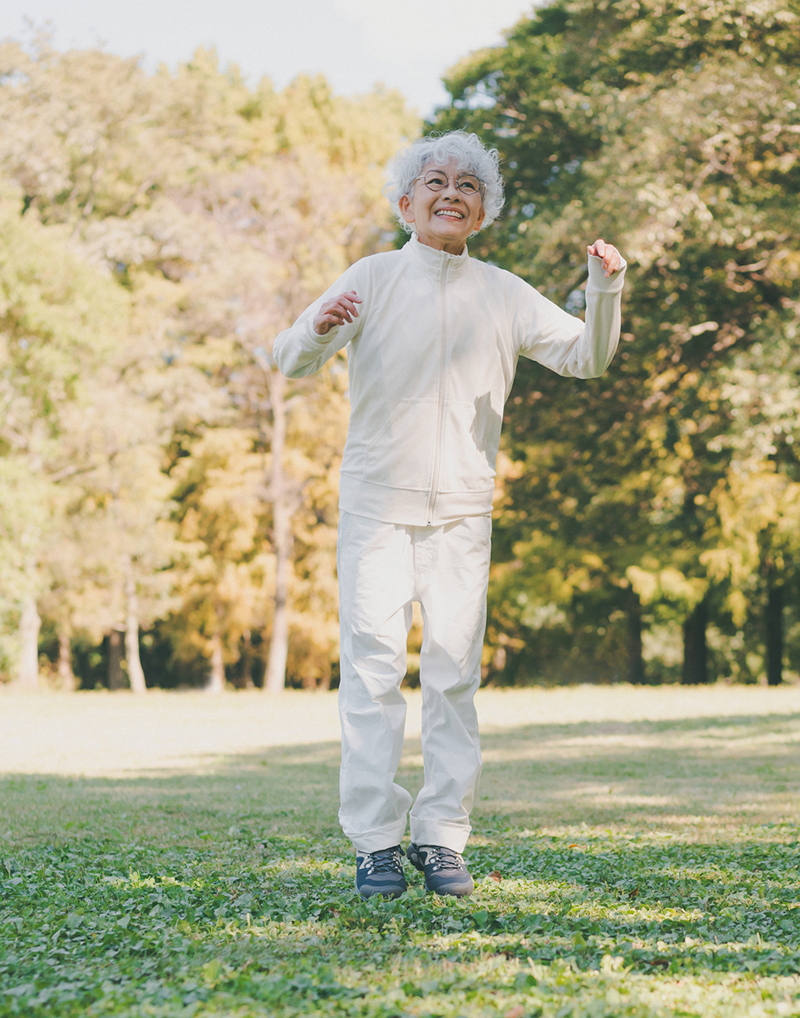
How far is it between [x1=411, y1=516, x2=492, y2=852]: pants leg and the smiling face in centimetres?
99

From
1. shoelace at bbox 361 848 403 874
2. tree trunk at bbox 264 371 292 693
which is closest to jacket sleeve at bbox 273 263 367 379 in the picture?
shoelace at bbox 361 848 403 874

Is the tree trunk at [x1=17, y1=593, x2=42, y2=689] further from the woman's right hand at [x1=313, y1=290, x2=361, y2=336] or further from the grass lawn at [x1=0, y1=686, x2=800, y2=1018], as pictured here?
the woman's right hand at [x1=313, y1=290, x2=361, y2=336]

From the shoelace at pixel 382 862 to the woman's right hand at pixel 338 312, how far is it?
5.64 feet

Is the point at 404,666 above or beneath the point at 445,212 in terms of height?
beneath

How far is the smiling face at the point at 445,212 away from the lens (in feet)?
12.3

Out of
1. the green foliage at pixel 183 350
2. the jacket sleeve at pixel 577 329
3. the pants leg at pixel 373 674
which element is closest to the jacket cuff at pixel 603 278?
the jacket sleeve at pixel 577 329

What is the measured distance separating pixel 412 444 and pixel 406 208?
954 mm

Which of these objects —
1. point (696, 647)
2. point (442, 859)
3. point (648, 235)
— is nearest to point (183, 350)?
point (696, 647)

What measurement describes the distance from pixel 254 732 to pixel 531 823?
912 centimetres

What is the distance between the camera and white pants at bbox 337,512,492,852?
354cm

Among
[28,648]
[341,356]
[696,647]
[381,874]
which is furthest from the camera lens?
[341,356]

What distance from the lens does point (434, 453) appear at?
3643 millimetres

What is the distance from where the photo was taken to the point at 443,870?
3.46 m

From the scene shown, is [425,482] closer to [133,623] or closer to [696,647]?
[696,647]
